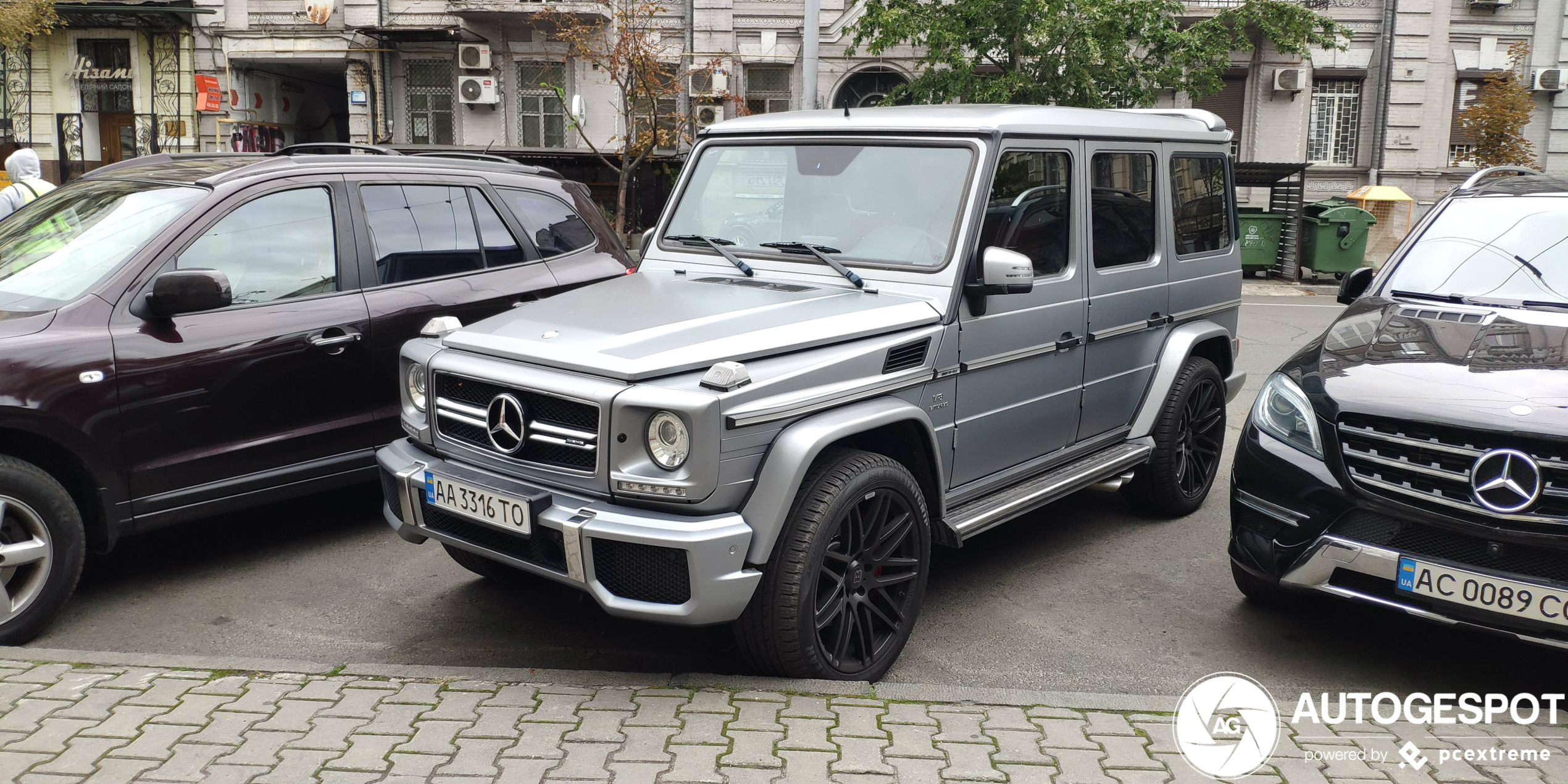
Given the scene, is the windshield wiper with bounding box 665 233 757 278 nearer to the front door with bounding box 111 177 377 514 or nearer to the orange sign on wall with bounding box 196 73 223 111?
the front door with bounding box 111 177 377 514

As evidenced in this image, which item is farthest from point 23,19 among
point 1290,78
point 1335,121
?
point 1335,121

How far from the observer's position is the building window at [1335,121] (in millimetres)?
25250

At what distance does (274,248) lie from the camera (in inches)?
207

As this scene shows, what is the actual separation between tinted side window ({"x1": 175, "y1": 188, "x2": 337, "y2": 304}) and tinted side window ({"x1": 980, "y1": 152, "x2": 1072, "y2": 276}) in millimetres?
3056

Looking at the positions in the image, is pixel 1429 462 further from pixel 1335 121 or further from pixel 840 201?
pixel 1335 121

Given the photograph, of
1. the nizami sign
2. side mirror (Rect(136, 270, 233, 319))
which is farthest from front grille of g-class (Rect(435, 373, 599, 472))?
the nizami sign

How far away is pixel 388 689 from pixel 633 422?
1.21m

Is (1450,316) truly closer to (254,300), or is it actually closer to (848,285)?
(848,285)

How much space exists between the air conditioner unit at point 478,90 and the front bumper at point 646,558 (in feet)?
72.9

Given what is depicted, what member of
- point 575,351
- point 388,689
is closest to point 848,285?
point 575,351

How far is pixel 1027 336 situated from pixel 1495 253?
216 cm

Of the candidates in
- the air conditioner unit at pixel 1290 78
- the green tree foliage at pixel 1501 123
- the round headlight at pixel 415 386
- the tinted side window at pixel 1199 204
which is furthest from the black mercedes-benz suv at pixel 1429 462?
the air conditioner unit at pixel 1290 78

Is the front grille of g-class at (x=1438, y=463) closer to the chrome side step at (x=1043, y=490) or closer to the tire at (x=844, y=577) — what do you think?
the chrome side step at (x=1043, y=490)

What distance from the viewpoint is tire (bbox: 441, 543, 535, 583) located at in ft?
15.6
